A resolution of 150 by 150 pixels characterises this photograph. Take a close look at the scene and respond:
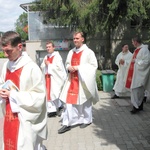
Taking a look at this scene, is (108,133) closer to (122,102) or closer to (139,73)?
(139,73)

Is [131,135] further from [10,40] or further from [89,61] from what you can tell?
[10,40]

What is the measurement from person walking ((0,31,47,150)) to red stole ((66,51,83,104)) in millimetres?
2586

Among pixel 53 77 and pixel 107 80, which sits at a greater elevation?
pixel 53 77

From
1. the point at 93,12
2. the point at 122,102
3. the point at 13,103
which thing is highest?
the point at 93,12

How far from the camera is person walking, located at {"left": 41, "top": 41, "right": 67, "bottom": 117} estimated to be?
21.9 ft

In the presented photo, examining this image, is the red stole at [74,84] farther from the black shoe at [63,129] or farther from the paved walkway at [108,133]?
the paved walkway at [108,133]

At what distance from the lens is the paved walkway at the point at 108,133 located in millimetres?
4588

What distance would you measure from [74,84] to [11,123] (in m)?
2.84

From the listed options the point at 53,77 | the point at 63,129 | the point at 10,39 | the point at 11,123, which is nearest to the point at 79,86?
the point at 63,129

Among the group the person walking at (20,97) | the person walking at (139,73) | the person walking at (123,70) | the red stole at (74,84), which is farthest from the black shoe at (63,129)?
the person walking at (123,70)

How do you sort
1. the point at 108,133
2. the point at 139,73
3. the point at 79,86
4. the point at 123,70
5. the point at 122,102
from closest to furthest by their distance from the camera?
the point at 108,133 < the point at 79,86 < the point at 139,73 < the point at 122,102 < the point at 123,70

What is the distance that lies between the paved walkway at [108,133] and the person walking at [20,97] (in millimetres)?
1798

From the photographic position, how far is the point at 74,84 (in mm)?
5629

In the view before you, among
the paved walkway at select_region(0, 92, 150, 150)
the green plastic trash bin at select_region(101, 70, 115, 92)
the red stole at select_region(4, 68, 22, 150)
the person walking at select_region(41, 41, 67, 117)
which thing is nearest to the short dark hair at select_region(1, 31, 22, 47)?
the red stole at select_region(4, 68, 22, 150)
